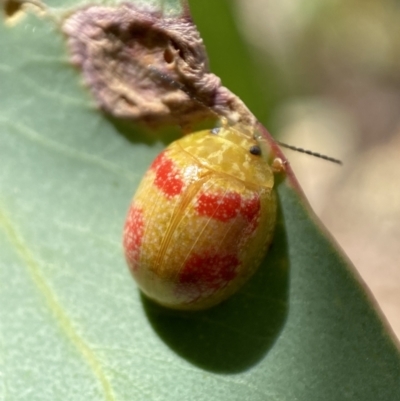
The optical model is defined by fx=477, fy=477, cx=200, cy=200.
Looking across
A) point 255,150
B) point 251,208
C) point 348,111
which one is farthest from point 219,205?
point 348,111

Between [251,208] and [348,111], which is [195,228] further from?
[348,111]

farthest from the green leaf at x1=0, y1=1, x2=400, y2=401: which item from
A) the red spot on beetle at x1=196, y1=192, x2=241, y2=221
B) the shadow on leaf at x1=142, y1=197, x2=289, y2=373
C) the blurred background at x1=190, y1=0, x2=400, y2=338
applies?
the blurred background at x1=190, y1=0, x2=400, y2=338

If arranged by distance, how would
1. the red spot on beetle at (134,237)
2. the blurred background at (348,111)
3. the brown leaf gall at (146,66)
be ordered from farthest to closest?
the blurred background at (348,111) < the red spot on beetle at (134,237) < the brown leaf gall at (146,66)

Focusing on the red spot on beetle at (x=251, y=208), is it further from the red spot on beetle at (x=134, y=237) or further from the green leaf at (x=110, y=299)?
the red spot on beetle at (x=134, y=237)

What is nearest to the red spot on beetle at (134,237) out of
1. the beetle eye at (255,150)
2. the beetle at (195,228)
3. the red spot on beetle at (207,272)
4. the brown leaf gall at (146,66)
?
the beetle at (195,228)

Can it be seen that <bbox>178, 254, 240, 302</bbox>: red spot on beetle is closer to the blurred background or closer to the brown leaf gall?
the brown leaf gall

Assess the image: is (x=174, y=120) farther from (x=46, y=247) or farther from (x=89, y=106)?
(x=46, y=247)

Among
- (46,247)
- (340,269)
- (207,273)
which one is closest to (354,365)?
(340,269)
